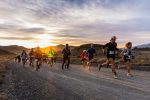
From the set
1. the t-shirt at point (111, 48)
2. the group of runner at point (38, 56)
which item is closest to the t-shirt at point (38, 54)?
the group of runner at point (38, 56)

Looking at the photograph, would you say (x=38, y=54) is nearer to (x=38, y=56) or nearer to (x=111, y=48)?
(x=38, y=56)

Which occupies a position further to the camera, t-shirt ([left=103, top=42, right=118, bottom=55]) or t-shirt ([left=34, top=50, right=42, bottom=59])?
t-shirt ([left=34, top=50, right=42, bottom=59])

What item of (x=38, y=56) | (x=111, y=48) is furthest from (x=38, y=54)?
(x=111, y=48)

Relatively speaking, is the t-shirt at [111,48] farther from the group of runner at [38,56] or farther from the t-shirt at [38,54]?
the t-shirt at [38,54]

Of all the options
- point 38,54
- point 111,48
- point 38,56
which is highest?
point 111,48

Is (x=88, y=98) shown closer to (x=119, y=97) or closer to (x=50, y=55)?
(x=119, y=97)

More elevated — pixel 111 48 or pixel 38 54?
pixel 111 48

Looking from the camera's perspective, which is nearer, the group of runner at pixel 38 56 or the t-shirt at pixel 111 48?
the t-shirt at pixel 111 48

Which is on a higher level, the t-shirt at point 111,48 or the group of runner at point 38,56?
the t-shirt at point 111,48

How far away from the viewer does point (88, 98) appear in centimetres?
1350

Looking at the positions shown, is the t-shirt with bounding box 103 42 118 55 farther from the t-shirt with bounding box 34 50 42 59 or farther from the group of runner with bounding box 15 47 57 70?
the t-shirt with bounding box 34 50 42 59

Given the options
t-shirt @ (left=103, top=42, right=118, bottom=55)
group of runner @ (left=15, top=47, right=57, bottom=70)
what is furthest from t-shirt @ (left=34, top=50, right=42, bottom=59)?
t-shirt @ (left=103, top=42, right=118, bottom=55)

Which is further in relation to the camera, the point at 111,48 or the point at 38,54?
the point at 38,54

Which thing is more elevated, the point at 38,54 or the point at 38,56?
the point at 38,54
